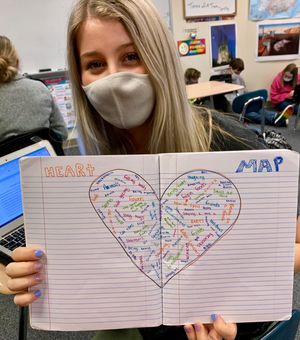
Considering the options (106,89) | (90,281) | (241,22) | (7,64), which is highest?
(241,22)

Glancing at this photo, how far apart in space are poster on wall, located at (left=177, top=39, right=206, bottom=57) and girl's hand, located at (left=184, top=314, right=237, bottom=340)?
458 centimetres

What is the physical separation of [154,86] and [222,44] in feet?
15.5

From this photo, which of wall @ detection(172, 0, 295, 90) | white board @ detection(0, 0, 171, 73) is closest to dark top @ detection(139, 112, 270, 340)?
white board @ detection(0, 0, 171, 73)

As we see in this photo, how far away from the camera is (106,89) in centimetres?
71

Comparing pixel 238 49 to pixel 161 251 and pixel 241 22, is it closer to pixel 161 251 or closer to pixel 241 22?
pixel 241 22

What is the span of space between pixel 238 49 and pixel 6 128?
441 cm

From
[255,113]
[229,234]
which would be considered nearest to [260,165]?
[229,234]

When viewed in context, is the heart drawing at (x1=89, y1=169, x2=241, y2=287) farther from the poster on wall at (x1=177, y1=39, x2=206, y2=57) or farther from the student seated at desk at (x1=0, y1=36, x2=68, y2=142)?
the poster on wall at (x1=177, y1=39, x2=206, y2=57)

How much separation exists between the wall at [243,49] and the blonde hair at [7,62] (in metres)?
3.19

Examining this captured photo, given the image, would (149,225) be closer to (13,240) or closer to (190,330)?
(190,330)

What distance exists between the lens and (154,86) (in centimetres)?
72

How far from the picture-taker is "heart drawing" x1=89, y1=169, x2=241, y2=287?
559 millimetres

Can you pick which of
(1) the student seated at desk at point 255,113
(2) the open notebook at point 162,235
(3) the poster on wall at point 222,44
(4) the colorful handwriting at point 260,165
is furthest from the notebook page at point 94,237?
(3) the poster on wall at point 222,44

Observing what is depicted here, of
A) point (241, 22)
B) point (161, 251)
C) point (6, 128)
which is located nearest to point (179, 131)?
point (161, 251)
